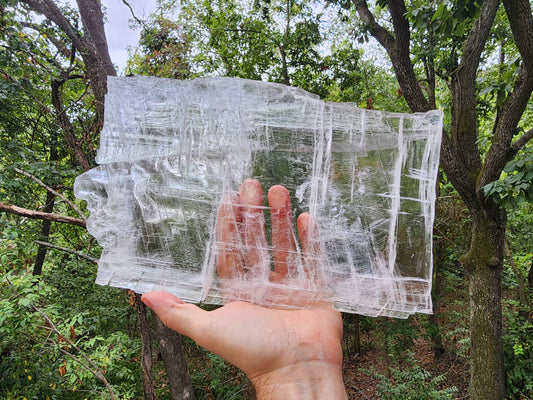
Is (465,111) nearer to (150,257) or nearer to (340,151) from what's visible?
(340,151)

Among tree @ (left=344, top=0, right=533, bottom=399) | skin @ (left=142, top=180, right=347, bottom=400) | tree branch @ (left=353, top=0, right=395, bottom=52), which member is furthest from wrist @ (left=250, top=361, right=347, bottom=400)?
tree branch @ (left=353, top=0, right=395, bottom=52)

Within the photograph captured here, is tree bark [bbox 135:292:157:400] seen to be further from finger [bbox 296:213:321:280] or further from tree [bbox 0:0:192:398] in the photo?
finger [bbox 296:213:321:280]

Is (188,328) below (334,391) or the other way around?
the other way around

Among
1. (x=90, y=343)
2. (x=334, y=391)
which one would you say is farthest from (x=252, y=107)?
(x=90, y=343)

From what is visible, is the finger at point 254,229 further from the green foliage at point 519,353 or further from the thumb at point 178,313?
the green foliage at point 519,353

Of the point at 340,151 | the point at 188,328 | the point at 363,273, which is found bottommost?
the point at 188,328

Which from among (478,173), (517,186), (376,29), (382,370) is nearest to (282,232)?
(517,186)
